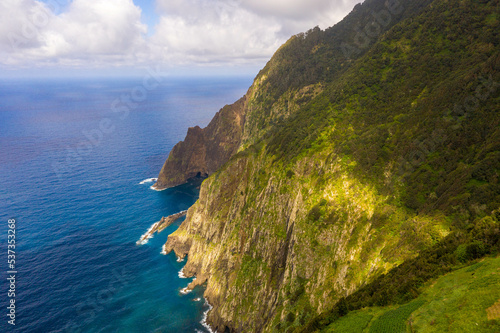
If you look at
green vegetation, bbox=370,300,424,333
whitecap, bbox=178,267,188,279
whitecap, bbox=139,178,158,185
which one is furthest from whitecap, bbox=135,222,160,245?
green vegetation, bbox=370,300,424,333

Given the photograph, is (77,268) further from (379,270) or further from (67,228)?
(379,270)

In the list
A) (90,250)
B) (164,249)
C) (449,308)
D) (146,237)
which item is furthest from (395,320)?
A: (90,250)

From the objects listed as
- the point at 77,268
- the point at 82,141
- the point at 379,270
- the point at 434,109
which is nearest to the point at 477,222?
the point at 379,270

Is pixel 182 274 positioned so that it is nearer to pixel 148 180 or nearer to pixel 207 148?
pixel 148 180
